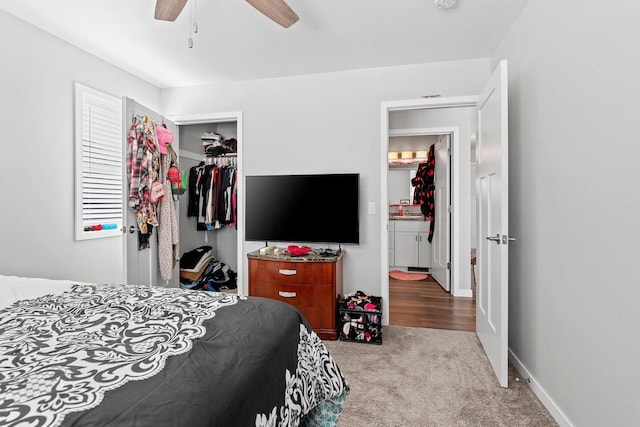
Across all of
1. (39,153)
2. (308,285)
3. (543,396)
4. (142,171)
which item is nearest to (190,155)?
(142,171)

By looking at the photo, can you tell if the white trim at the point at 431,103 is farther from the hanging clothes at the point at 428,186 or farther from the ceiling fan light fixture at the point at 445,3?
the hanging clothes at the point at 428,186

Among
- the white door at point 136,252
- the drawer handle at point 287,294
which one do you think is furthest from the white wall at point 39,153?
the drawer handle at point 287,294

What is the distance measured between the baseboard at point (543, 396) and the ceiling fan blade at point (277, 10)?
8.44 feet

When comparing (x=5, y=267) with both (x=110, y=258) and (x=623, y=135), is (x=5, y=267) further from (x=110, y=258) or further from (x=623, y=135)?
(x=623, y=135)

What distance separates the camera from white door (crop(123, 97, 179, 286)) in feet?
9.36

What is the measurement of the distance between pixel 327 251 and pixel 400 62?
1.87 meters

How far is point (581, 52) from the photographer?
1.56 metres

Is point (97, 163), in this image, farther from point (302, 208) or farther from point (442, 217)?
point (442, 217)

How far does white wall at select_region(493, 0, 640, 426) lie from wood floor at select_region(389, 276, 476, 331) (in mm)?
1009

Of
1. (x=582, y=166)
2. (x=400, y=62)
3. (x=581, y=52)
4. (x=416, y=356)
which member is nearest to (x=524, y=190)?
(x=582, y=166)

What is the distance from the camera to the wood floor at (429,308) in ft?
10.6

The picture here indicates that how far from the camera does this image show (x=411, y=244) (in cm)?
545

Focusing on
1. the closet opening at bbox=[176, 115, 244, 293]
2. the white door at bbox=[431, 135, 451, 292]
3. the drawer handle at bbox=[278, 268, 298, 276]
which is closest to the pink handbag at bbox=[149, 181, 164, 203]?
the closet opening at bbox=[176, 115, 244, 293]

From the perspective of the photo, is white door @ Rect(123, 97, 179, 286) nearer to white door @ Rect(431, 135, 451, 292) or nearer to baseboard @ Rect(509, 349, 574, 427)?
baseboard @ Rect(509, 349, 574, 427)
